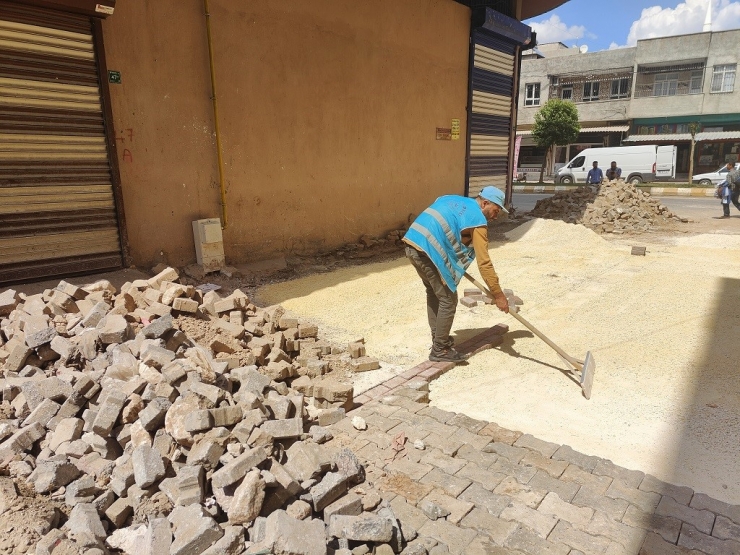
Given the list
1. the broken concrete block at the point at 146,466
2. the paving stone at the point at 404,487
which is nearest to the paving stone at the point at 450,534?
the paving stone at the point at 404,487

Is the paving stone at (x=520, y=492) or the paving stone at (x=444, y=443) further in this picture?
the paving stone at (x=444, y=443)

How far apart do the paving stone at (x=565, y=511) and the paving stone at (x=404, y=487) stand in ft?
1.95

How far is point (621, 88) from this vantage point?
31.7m

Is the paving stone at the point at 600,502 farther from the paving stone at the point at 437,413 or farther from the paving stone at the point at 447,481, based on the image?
the paving stone at the point at 437,413

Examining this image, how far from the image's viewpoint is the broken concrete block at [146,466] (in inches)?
95.8

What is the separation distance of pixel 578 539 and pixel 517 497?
1.16ft

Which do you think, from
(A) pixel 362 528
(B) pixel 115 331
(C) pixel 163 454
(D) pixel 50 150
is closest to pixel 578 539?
(A) pixel 362 528

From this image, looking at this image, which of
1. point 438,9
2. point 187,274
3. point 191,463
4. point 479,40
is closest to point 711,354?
point 191,463

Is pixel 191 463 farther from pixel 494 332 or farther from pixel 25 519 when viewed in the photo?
pixel 494 332

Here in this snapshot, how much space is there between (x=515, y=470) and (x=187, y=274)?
5.07 m

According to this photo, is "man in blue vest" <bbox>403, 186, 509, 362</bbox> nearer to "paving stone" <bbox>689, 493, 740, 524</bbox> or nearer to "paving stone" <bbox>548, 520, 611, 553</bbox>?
"paving stone" <bbox>689, 493, 740, 524</bbox>

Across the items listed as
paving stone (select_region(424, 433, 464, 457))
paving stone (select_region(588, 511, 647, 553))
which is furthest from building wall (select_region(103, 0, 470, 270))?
paving stone (select_region(588, 511, 647, 553))

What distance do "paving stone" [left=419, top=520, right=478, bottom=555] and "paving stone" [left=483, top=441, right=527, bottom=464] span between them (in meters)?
0.67

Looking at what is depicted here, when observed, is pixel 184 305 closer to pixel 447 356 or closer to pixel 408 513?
pixel 447 356
